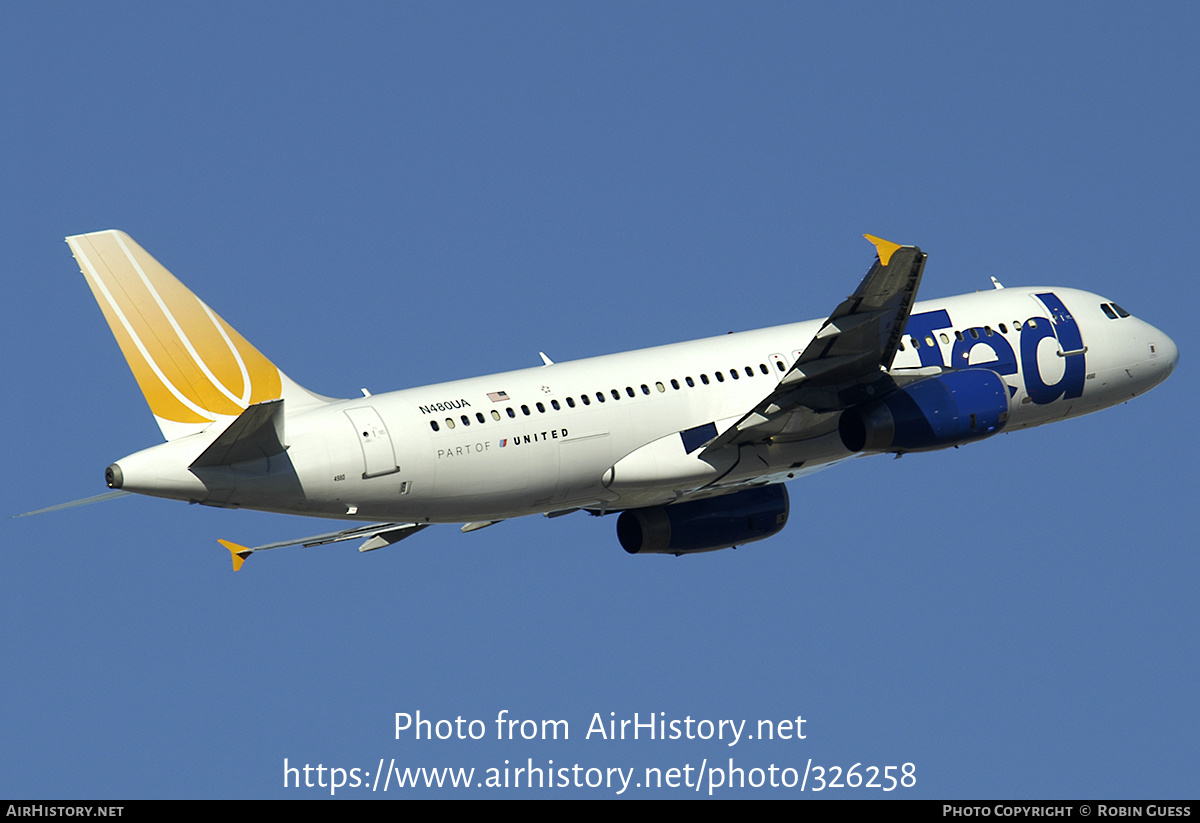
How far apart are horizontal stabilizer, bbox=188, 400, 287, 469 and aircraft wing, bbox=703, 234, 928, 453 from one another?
33.3 feet

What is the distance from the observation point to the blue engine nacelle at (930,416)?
41.1m

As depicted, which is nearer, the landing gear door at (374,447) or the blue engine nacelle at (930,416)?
the landing gear door at (374,447)

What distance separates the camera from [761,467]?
4222 cm

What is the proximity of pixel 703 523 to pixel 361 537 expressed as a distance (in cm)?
850

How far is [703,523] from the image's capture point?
150 ft

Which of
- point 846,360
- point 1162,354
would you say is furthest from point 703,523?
point 1162,354

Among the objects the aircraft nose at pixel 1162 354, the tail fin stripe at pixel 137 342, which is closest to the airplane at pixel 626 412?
the tail fin stripe at pixel 137 342

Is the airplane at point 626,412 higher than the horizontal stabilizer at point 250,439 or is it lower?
higher

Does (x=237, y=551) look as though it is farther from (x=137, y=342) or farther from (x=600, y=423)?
(x=600, y=423)

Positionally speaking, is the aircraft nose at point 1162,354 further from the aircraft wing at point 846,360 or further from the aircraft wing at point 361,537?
the aircraft wing at point 361,537

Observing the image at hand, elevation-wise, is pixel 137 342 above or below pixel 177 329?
below

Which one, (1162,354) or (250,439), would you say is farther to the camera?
(1162,354)

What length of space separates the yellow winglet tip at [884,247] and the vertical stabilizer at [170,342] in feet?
41.9

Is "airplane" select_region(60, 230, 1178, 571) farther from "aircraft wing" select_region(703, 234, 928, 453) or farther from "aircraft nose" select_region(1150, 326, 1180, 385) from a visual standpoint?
"aircraft nose" select_region(1150, 326, 1180, 385)
